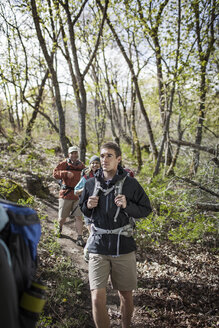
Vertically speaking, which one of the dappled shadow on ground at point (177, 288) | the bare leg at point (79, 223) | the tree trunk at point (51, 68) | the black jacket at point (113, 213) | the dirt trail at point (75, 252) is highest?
the tree trunk at point (51, 68)

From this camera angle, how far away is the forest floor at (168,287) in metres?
3.68

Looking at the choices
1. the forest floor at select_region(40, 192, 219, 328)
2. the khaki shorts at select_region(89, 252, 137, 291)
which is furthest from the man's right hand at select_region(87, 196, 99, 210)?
the forest floor at select_region(40, 192, 219, 328)

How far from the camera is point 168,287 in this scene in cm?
452

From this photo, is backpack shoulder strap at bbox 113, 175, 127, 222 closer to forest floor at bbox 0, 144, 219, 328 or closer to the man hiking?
the man hiking

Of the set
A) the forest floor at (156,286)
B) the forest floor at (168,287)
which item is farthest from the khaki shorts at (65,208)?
the forest floor at (168,287)

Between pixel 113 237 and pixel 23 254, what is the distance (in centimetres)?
147

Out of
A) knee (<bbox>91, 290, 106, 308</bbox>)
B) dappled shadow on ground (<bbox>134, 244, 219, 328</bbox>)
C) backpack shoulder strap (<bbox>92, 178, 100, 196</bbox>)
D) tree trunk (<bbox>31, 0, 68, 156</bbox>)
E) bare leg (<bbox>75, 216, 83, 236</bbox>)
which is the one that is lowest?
dappled shadow on ground (<bbox>134, 244, 219, 328</bbox>)

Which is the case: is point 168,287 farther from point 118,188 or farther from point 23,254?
point 23,254

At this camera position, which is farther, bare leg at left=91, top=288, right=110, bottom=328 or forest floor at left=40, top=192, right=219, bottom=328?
forest floor at left=40, top=192, right=219, bottom=328

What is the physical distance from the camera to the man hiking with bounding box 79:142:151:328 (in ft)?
8.90

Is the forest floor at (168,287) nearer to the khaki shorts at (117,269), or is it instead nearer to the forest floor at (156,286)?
the forest floor at (156,286)

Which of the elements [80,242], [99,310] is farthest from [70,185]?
[99,310]

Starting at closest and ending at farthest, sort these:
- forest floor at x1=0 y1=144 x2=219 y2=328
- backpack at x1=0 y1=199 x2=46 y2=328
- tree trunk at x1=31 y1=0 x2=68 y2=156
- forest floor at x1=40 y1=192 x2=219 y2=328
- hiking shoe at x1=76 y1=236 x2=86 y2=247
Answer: backpack at x1=0 y1=199 x2=46 y2=328 < forest floor at x1=0 y1=144 x2=219 y2=328 < forest floor at x1=40 y1=192 x2=219 y2=328 < hiking shoe at x1=76 y1=236 x2=86 y2=247 < tree trunk at x1=31 y1=0 x2=68 y2=156

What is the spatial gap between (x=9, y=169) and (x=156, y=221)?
5969mm
